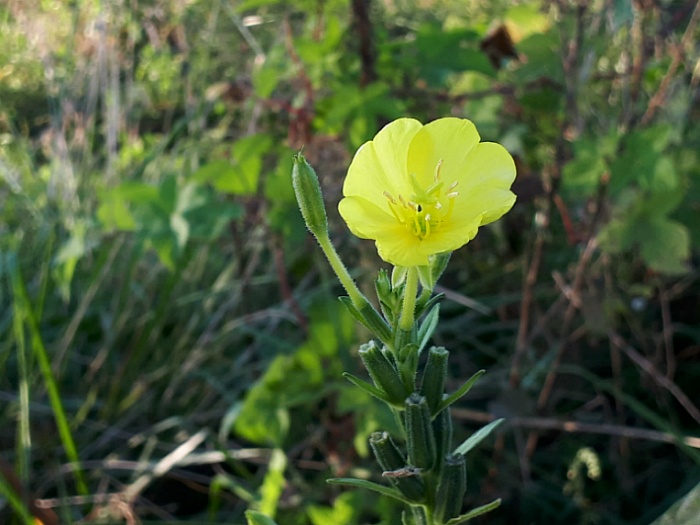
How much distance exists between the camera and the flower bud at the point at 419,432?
1.36 feet

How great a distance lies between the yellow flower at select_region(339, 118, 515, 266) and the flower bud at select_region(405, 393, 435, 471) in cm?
9

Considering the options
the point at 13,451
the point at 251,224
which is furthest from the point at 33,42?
the point at 13,451

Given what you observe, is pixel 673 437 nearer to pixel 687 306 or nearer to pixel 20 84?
pixel 687 306

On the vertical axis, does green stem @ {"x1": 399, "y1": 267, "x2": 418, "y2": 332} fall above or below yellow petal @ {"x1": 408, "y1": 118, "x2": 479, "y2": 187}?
below

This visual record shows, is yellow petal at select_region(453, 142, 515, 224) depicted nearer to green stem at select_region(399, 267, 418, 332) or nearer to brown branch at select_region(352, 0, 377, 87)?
green stem at select_region(399, 267, 418, 332)

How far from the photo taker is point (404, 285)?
0.48m

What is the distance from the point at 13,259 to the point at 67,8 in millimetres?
1362

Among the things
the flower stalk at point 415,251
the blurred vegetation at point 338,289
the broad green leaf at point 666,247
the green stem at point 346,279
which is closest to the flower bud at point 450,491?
the flower stalk at point 415,251

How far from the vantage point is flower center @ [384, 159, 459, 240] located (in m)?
0.49

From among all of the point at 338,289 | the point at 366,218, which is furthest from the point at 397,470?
the point at 338,289

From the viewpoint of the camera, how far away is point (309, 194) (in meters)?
0.47

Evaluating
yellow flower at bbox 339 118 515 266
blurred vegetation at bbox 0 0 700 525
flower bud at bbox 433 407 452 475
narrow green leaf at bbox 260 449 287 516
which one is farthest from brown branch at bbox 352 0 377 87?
flower bud at bbox 433 407 452 475

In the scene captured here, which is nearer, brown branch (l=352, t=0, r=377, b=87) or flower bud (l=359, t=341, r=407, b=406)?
flower bud (l=359, t=341, r=407, b=406)

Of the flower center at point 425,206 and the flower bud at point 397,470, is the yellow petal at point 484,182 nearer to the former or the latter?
the flower center at point 425,206
